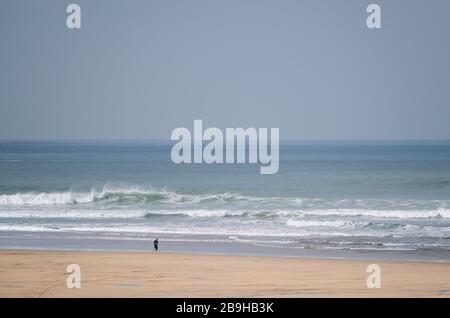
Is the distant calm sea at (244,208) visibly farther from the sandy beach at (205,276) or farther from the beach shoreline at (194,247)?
the sandy beach at (205,276)

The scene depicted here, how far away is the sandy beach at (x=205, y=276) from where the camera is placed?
1160cm

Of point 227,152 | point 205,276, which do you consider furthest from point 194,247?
point 227,152

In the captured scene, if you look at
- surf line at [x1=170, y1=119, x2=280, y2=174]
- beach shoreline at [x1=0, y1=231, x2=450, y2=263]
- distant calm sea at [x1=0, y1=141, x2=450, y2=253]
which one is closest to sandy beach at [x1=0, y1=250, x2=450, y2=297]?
beach shoreline at [x1=0, y1=231, x2=450, y2=263]

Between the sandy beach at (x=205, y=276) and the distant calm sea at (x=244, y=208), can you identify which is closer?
the sandy beach at (x=205, y=276)

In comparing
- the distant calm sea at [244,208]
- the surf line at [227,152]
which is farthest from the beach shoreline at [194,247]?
the surf line at [227,152]

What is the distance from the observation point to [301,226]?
2367 centimetres

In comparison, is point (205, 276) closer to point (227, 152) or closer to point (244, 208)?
point (244, 208)

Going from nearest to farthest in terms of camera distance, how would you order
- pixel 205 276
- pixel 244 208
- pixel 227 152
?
pixel 205 276, pixel 244 208, pixel 227 152

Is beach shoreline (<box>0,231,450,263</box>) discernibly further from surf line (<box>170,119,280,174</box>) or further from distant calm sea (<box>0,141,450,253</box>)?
surf line (<box>170,119,280,174</box>)

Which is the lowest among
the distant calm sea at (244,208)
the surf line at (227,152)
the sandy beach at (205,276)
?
the sandy beach at (205,276)

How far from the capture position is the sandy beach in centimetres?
1160

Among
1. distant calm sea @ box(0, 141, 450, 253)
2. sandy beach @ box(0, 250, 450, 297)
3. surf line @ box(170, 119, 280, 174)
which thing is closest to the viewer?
sandy beach @ box(0, 250, 450, 297)

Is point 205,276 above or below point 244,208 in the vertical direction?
below

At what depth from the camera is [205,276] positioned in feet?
43.2
